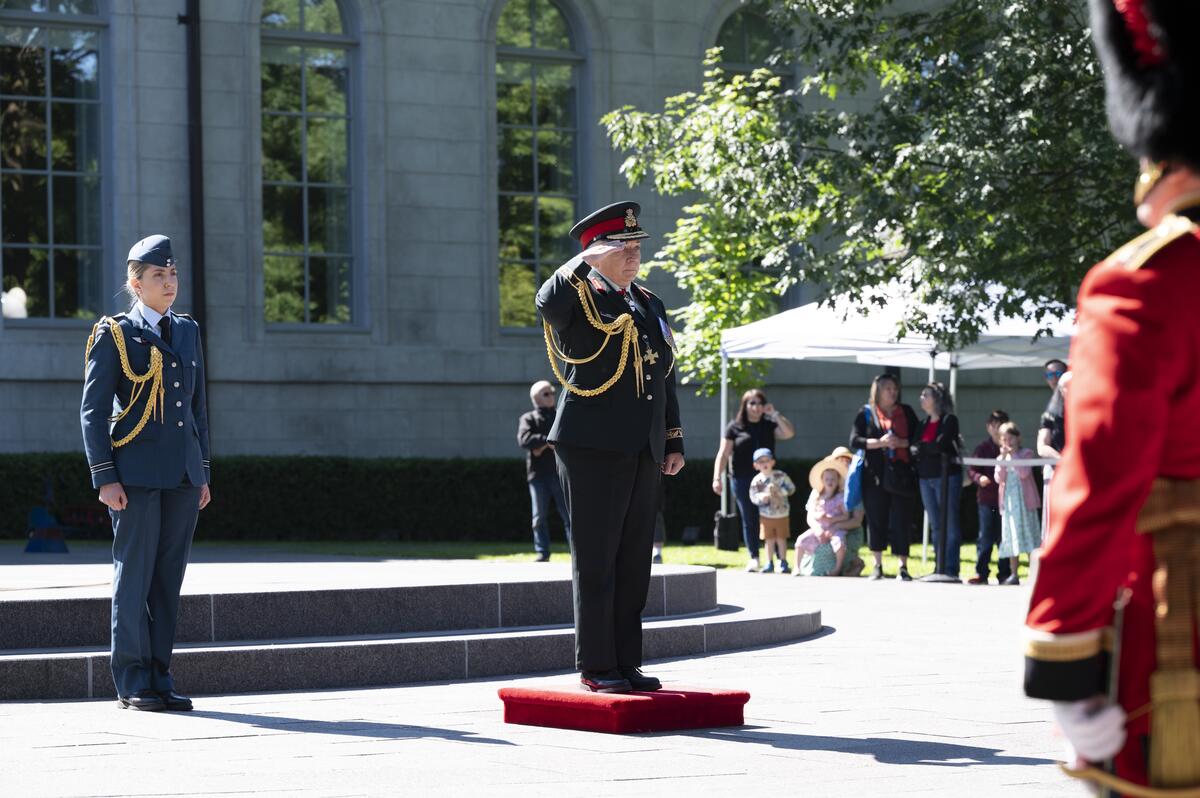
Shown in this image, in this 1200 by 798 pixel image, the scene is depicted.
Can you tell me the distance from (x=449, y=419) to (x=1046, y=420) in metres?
11.0

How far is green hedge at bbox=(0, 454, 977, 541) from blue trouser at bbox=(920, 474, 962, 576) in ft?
22.6

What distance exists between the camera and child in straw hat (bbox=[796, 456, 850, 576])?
1702 centimetres

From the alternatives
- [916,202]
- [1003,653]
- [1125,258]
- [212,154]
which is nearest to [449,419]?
[212,154]

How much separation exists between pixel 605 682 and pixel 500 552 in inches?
474

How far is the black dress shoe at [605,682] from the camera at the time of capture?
25.5 feet

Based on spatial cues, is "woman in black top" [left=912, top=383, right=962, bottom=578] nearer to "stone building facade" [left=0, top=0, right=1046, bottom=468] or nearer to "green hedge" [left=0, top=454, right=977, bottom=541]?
"green hedge" [left=0, top=454, right=977, bottom=541]

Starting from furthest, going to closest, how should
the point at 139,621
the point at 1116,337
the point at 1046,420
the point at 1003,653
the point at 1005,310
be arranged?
1. the point at 1005,310
2. the point at 1046,420
3. the point at 1003,653
4. the point at 139,621
5. the point at 1116,337

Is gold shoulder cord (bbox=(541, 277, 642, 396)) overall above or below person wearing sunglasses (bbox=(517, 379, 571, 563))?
above

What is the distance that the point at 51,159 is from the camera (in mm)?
22859

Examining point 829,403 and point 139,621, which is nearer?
point 139,621

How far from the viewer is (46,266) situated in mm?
22797

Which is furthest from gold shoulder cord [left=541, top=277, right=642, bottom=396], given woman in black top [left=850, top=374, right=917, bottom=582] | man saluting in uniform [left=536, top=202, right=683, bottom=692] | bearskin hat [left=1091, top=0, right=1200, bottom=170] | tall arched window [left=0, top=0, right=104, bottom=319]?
tall arched window [left=0, top=0, right=104, bottom=319]

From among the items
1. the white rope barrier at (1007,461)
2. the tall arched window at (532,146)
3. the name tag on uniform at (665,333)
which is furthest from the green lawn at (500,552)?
the name tag on uniform at (665,333)

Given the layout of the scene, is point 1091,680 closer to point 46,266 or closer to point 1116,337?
point 1116,337
